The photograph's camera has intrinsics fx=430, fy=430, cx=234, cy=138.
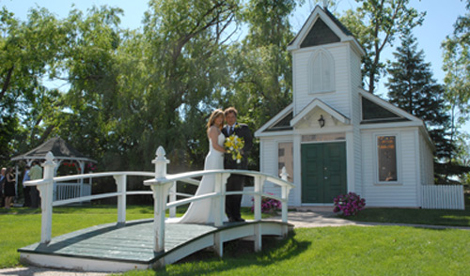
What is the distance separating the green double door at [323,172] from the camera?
1647 cm

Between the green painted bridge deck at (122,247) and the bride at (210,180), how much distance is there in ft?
1.24

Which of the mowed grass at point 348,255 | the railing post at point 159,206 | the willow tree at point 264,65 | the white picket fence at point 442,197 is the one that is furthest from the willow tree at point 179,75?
the railing post at point 159,206

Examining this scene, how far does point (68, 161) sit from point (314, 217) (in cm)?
1675

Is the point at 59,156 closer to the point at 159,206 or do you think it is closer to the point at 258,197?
the point at 258,197

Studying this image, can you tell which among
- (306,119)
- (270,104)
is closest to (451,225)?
(306,119)

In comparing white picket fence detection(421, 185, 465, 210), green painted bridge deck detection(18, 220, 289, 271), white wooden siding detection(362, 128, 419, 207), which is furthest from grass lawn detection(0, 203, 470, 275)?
white picket fence detection(421, 185, 465, 210)

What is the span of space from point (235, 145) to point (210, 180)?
0.80 meters

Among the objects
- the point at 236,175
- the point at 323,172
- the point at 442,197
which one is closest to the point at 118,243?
the point at 236,175

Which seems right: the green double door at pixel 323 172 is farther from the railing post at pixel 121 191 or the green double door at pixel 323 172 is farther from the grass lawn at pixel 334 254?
the railing post at pixel 121 191

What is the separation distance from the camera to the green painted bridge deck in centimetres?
578

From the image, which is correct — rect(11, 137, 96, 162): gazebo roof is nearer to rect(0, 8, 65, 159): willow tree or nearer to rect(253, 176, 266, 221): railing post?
rect(0, 8, 65, 159): willow tree

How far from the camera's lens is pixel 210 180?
7938 millimetres

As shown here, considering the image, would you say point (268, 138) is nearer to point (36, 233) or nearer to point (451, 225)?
point (451, 225)

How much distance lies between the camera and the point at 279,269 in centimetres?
635
